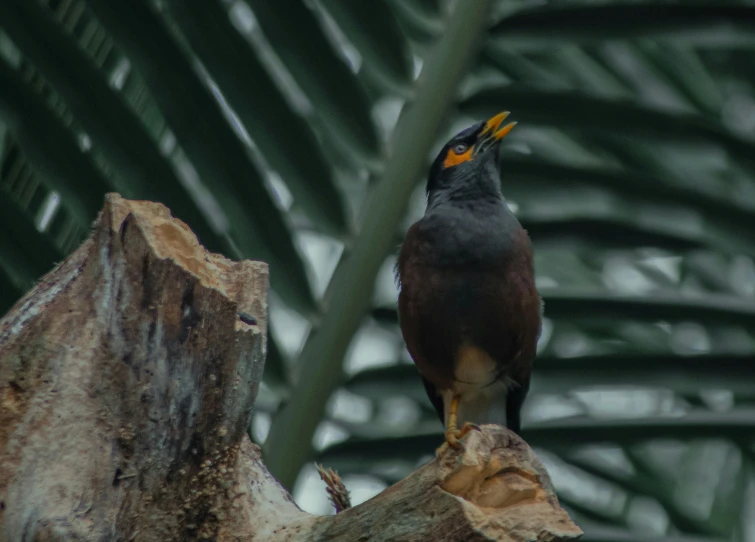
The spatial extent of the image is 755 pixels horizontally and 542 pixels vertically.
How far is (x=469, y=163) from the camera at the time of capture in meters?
3.34

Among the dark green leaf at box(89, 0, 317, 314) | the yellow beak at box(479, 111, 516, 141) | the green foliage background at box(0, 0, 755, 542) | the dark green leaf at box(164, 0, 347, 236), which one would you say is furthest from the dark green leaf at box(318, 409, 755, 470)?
the yellow beak at box(479, 111, 516, 141)

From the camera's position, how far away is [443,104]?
2.45m

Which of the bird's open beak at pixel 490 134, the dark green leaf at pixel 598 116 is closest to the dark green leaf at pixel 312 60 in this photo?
the dark green leaf at pixel 598 116

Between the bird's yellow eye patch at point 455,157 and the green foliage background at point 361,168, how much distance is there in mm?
686

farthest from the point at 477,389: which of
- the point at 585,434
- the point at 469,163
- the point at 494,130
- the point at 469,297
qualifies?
the point at 585,434

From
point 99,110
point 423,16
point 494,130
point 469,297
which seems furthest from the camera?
point 494,130

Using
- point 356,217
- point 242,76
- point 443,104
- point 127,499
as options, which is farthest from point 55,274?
point 443,104

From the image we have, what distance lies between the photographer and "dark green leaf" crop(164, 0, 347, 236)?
86.0 inches

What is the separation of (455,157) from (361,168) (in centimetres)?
101

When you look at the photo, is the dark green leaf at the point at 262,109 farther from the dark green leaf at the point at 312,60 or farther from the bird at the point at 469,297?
the bird at the point at 469,297

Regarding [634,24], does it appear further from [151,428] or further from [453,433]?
[151,428]

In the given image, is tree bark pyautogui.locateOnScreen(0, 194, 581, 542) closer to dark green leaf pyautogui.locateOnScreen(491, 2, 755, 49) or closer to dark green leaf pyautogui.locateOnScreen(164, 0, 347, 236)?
dark green leaf pyautogui.locateOnScreen(164, 0, 347, 236)

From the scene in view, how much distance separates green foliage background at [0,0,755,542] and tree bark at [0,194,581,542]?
36 centimetres


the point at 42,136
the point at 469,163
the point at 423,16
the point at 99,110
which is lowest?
the point at 42,136
